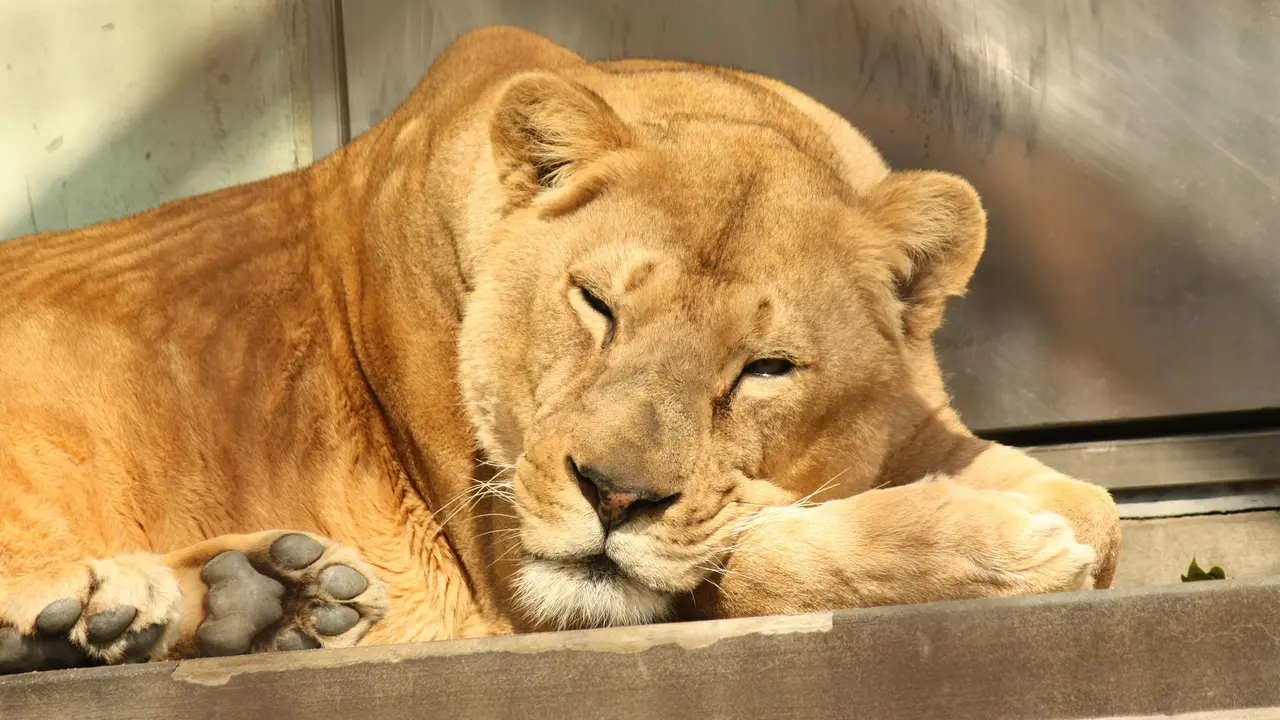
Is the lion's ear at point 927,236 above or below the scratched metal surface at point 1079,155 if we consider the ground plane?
above

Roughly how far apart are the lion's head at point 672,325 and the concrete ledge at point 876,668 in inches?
14.9

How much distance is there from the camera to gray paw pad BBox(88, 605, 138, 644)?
98.4 inches

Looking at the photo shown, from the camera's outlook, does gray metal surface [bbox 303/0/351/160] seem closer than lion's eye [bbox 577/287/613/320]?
No

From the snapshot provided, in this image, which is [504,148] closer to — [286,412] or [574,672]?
[286,412]

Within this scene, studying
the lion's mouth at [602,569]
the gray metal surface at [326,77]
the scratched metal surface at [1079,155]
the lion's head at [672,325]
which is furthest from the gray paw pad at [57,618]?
the scratched metal surface at [1079,155]

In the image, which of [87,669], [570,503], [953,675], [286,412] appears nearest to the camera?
[953,675]

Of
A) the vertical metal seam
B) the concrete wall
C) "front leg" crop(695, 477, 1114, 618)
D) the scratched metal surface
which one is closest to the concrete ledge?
"front leg" crop(695, 477, 1114, 618)

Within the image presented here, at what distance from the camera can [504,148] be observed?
10.2 ft

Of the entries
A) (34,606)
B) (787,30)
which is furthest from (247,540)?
(787,30)

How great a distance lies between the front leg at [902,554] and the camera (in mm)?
2379

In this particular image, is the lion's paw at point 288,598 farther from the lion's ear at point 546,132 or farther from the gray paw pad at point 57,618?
the lion's ear at point 546,132

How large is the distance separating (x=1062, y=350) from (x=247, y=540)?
9.93 feet

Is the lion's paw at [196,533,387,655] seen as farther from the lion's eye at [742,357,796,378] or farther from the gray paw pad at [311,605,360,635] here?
the lion's eye at [742,357,796,378]

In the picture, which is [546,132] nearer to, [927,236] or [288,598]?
[927,236]
